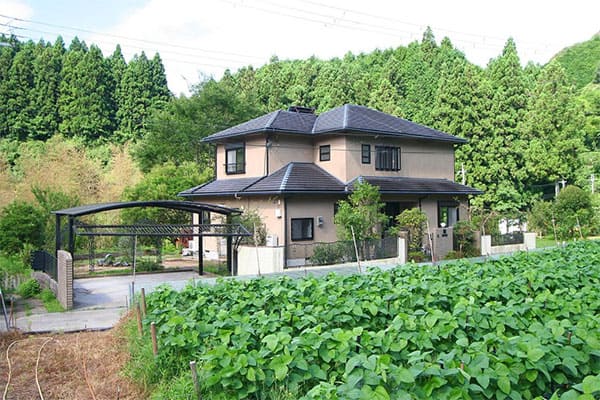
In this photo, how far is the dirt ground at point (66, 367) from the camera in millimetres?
5031

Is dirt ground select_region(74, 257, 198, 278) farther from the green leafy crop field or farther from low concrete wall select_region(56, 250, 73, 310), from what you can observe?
the green leafy crop field

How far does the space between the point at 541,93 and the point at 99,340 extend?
Answer: 3148cm

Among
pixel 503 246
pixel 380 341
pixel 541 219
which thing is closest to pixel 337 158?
pixel 503 246

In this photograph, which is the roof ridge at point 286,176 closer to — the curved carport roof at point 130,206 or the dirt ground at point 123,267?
the curved carport roof at point 130,206

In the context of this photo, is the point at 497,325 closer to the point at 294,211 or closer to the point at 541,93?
the point at 294,211

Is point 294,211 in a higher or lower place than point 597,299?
higher

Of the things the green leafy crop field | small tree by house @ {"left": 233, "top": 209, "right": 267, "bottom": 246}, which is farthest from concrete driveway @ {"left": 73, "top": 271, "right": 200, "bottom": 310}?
the green leafy crop field

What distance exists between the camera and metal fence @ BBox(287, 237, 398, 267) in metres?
15.5

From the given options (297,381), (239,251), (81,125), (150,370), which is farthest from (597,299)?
(81,125)

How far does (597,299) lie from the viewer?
488 cm

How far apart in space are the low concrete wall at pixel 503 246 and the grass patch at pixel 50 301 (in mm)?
Result: 13463

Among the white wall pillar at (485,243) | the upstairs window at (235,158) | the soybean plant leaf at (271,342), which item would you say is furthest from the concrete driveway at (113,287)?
the white wall pillar at (485,243)

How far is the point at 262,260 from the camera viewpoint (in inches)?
579

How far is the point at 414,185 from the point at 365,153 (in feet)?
7.87
